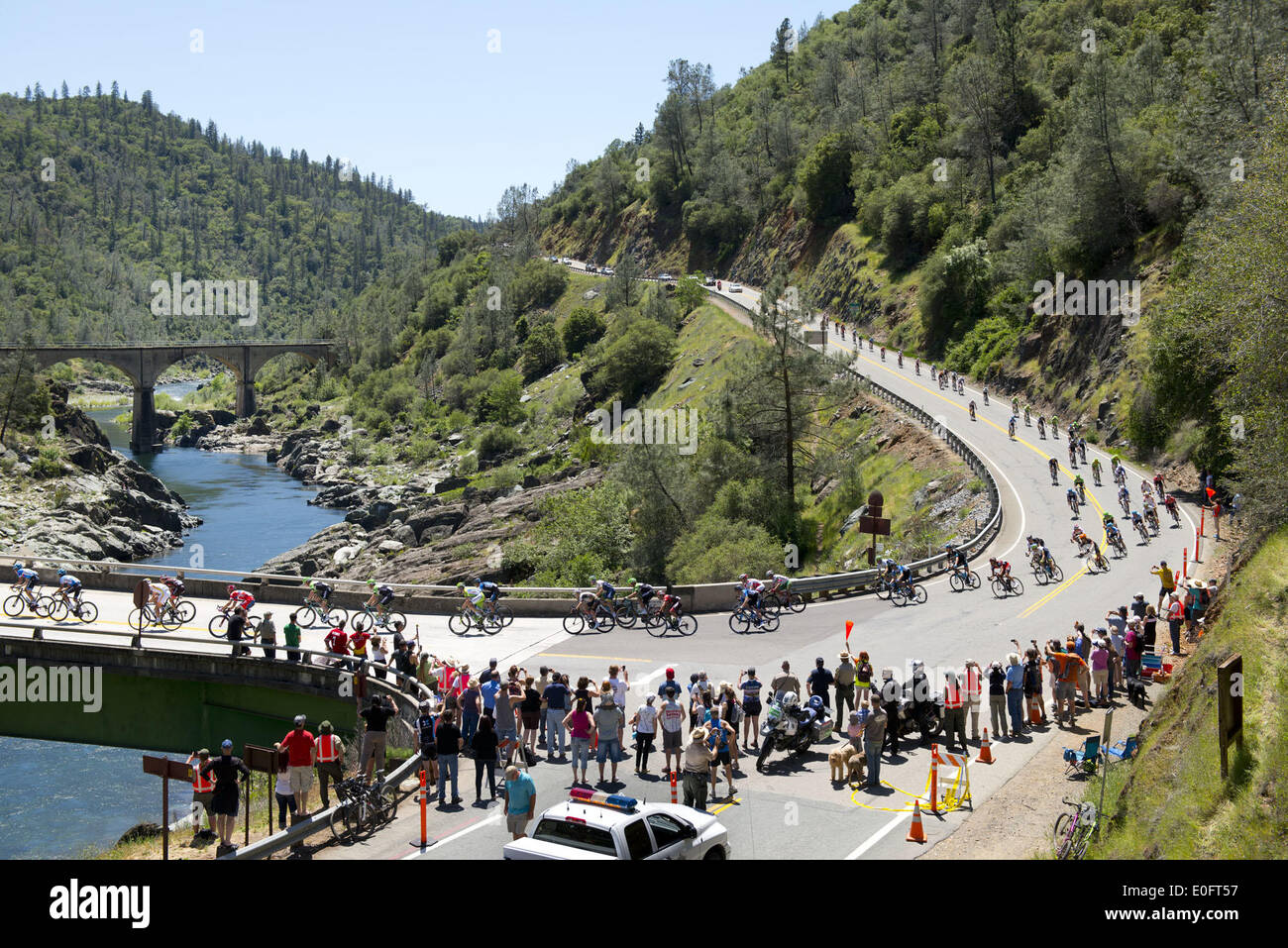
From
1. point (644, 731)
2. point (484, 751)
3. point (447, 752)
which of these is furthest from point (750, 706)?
point (447, 752)

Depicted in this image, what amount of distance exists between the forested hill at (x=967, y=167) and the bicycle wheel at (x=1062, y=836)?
30.5m

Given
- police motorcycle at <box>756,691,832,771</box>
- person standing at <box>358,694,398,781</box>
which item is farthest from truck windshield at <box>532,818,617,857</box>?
police motorcycle at <box>756,691,832,771</box>

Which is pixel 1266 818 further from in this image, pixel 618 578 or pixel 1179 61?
pixel 1179 61

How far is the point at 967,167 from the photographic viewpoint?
94.8 metres

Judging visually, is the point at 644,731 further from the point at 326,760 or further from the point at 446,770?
the point at 326,760

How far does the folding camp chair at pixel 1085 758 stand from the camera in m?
18.6

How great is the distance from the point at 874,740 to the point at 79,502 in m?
75.5

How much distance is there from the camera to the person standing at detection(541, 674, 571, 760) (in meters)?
19.8

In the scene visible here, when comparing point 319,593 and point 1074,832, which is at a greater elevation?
point 319,593

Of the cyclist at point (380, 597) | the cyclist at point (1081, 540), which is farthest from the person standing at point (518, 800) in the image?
the cyclist at point (1081, 540)

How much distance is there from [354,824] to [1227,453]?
40286 mm

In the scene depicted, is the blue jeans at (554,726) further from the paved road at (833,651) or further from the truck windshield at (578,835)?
the truck windshield at (578,835)

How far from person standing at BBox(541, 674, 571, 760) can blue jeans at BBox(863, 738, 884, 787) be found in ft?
19.1

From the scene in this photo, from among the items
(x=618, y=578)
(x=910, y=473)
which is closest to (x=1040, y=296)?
(x=910, y=473)
